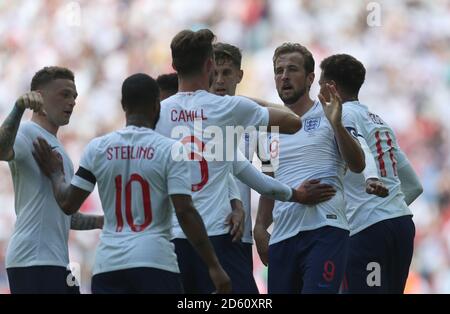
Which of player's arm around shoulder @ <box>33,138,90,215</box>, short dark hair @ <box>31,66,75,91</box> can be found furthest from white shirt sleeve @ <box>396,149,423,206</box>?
player's arm around shoulder @ <box>33,138,90,215</box>

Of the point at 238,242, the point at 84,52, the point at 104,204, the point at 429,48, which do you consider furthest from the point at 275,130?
the point at 84,52

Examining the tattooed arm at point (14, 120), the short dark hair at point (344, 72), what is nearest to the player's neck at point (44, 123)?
the tattooed arm at point (14, 120)

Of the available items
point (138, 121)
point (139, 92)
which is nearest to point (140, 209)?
point (138, 121)

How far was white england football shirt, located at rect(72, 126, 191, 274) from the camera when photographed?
559 centimetres

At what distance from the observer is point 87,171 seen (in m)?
5.75

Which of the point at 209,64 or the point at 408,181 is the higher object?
the point at 209,64

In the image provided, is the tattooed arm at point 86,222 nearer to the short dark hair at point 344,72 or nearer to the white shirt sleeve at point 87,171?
the white shirt sleeve at point 87,171

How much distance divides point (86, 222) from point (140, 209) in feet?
5.43

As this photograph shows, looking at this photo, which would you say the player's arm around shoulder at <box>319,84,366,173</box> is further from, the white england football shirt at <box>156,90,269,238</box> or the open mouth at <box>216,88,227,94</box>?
the open mouth at <box>216,88,227,94</box>

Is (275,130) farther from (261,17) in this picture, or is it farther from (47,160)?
(261,17)

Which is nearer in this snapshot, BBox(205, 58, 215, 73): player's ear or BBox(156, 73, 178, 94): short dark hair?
BBox(205, 58, 215, 73): player's ear

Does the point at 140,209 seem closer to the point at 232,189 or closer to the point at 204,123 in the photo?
the point at 204,123

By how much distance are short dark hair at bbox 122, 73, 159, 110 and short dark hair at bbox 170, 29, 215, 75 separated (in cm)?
73
